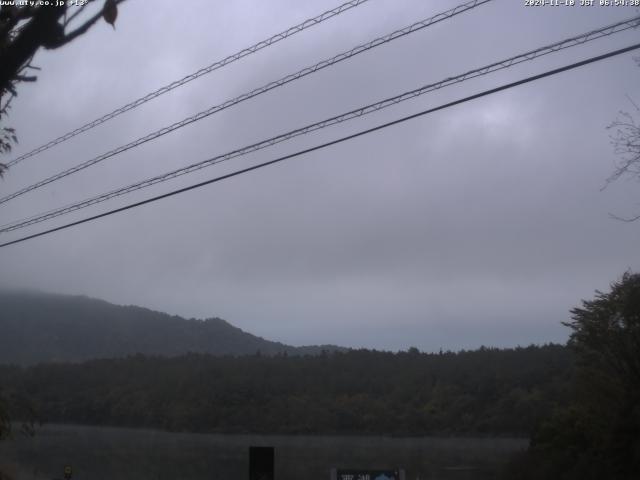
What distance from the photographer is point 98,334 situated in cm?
10425

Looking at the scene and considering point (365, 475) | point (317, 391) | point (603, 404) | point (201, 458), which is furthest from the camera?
point (317, 391)

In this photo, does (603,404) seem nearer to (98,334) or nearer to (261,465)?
(261,465)

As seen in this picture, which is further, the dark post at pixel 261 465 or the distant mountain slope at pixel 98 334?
the distant mountain slope at pixel 98 334

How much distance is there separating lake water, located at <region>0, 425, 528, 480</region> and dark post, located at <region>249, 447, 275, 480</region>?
1334 centimetres

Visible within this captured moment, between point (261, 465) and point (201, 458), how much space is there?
32.7 meters

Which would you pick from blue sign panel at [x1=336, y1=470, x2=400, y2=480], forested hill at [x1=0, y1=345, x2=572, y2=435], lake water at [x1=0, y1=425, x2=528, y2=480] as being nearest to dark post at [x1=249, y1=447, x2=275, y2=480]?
blue sign panel at [x1=336, y1=470, x2=400, y2=480]

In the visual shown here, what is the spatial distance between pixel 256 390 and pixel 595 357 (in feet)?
195

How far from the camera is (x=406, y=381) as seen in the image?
8300 centimetres

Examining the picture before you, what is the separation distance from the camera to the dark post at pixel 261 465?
1491 cm

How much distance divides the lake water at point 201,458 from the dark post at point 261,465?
43.8 feet

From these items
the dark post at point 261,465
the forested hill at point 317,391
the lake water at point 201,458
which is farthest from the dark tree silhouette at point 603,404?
the forested hill at point 317,391

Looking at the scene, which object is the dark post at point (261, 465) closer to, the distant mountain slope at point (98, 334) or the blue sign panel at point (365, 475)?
the blue sign panel at point (365, 475)

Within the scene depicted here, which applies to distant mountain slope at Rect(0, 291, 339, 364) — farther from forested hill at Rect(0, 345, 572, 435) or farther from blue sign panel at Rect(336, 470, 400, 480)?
blue sign panel at Rect(336, 470, 400, 480)

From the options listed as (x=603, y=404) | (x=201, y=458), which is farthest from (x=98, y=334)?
(x=603, y=404)
